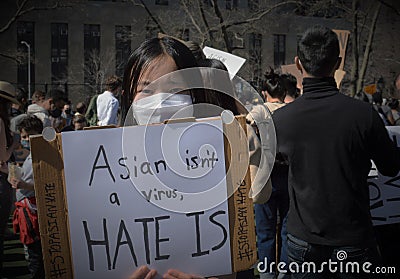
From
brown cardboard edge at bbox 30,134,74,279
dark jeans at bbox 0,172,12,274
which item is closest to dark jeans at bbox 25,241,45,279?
dark jeans at bbox 0,172,12,274

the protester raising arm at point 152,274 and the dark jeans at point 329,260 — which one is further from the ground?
the protester raising arm at point 152,274

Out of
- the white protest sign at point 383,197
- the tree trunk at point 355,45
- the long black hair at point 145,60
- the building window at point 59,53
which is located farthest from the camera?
the building window at point 59,53

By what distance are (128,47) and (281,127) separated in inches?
1361

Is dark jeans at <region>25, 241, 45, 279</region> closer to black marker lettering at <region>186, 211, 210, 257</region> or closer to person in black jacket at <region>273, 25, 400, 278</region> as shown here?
person in black jacket at <region>273, 25, 400, 278</region>

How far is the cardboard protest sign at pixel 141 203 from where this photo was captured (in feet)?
5.27

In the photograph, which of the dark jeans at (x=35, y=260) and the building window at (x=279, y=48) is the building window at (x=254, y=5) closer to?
the dark jeans at (x=35, y=260)

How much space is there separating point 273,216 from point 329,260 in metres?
1.63

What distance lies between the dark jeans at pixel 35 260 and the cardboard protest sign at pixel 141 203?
261 centimetres

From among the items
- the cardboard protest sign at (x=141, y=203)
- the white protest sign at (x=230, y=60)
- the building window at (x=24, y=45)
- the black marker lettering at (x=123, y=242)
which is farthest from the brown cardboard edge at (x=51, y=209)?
the building window at (x=24, y=45)

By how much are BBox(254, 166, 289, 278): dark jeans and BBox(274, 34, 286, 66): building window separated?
3298 centimetres

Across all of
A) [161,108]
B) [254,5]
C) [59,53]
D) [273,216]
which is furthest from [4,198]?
[59,53]

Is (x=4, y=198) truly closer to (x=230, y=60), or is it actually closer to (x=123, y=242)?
(x=230, y=60)

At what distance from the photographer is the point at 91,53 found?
3638 cm

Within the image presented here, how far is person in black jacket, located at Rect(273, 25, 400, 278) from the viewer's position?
2.57m
